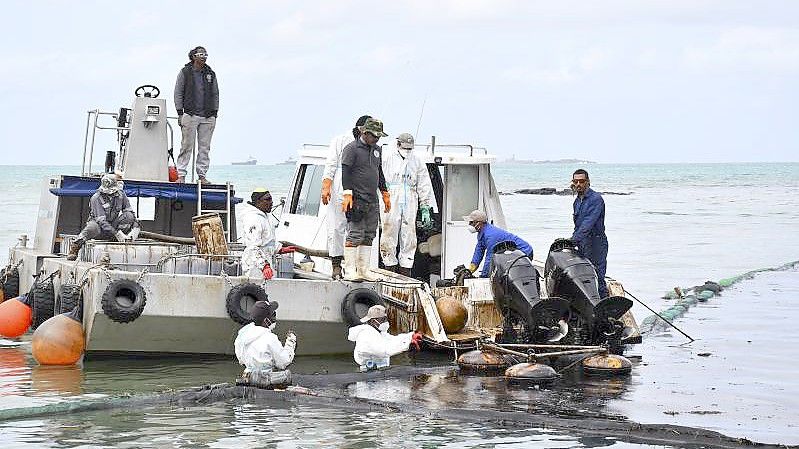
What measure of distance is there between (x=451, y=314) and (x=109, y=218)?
4.76 meters

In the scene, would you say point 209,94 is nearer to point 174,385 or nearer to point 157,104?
point 157,104

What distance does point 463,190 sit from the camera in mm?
17281

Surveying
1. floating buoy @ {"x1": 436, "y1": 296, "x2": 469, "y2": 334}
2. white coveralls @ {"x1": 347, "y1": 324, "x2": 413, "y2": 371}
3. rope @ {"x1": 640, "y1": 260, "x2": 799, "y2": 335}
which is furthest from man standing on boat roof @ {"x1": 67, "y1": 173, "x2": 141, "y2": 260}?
rope @ {"x1": 640, "y1": 260, "x2": 799, "y2": 335}

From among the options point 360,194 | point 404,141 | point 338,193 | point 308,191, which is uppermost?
point 404,141

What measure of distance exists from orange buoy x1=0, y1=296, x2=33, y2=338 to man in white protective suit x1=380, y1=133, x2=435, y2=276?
4.52 metres

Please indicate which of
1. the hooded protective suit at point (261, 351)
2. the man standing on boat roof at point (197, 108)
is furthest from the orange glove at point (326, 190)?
the man standing on boat roof at point (197, 108)

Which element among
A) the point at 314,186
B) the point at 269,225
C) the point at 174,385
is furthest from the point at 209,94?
the point at 174,385

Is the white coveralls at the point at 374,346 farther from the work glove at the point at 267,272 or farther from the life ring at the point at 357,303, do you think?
the work glove at the point at 267,272

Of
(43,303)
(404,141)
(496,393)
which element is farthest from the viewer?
(404,141)

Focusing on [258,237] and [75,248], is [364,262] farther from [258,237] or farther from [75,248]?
[75,248]

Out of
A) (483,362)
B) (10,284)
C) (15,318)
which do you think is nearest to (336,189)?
(483,362)

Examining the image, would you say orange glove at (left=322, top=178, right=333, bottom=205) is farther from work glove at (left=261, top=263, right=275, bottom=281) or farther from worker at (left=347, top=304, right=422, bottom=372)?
worker at (left=347, top=304, right=422, bottom=372)

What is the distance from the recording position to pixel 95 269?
14.5m

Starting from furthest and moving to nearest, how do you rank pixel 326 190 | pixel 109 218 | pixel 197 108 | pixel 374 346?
pixel 197 108 → pixel 109 218 → pixel 326 190 → pixel 374 346
